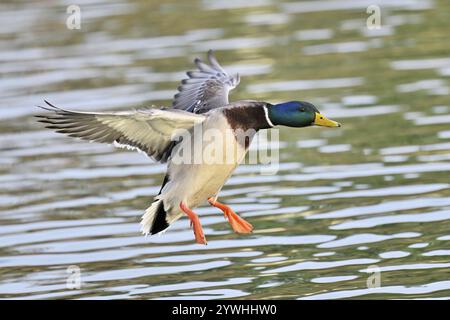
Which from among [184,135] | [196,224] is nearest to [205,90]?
[184,135]

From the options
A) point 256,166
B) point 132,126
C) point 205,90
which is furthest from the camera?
point 256,166

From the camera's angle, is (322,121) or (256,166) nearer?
(322,121)

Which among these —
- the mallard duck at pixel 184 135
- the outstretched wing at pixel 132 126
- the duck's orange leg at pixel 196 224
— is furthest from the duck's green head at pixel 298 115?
the duck's orange leg at pixel 196 224

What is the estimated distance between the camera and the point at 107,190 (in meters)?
13.8

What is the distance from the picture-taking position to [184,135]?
10.5 metres

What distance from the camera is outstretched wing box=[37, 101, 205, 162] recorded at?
9.98 meters

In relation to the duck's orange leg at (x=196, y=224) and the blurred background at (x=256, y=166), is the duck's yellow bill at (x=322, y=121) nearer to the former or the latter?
the blurred background at (x=256, y=166)

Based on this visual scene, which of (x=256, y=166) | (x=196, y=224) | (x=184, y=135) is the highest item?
(x=184, y=135)

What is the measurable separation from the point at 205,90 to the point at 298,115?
151 cm

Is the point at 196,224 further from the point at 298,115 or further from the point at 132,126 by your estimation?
the point at 298,115

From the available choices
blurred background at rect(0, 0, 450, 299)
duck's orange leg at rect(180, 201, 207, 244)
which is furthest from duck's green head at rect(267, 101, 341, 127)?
blurred background at rect(0, 0, 450, 299)

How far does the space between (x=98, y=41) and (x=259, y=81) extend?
516 centimetres

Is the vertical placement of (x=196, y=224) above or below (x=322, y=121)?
below
